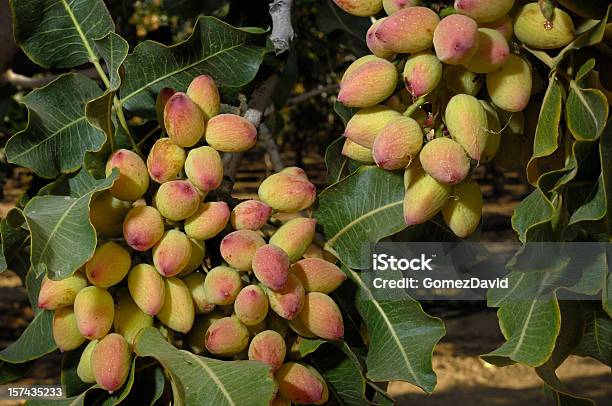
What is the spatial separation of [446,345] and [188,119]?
11.7ft

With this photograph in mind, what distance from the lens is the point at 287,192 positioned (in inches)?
27.7

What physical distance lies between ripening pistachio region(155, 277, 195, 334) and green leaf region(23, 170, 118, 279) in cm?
8

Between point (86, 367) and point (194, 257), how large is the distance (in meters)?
0.13

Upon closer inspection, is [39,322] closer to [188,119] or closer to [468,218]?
[188,119]

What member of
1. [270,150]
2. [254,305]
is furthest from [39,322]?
[270,150]

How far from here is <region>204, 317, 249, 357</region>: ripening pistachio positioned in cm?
66

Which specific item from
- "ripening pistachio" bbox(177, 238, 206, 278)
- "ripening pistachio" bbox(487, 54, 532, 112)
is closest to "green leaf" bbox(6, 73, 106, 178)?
"ripening pistachio" bbox(177, 238, 206, 278)

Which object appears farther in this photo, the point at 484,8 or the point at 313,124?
the point at 313,124

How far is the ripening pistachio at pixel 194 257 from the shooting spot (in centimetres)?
68

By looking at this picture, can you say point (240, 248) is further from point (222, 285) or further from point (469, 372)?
point (469, 372)

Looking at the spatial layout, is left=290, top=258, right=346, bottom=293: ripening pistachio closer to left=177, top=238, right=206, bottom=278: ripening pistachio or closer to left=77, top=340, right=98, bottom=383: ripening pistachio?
left=177, top=238, right=206, bottom=278: ripening pistachio

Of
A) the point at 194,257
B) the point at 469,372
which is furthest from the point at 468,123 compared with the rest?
the point at 469,372

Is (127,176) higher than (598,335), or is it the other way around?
(127,176)

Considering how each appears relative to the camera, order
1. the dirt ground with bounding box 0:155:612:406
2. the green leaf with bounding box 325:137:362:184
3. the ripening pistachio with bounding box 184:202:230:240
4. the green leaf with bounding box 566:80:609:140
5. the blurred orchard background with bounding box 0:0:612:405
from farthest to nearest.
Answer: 1. the dirt ground with bounding box 0:155:612:406
2. the blurred orchard background with bounding box 0:0:612:405
3. the green leaf with bounding box 325:137:362:184
4. the ripening pistachio with bounding box 184:202:230:240
5. the green leaf with bounding box 566:80:609:140
